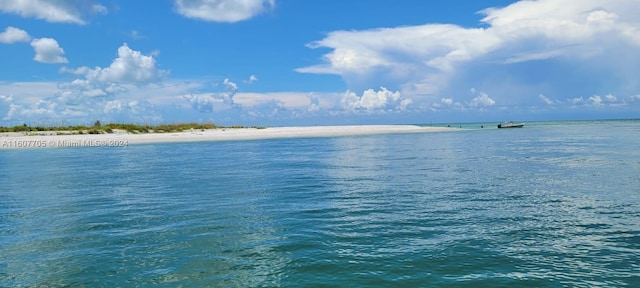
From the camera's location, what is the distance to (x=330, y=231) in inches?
507

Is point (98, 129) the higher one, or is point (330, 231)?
point (98, 129)

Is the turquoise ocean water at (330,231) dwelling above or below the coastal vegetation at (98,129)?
below

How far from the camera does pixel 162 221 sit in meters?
14.7

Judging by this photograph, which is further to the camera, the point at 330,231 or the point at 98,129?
the point at 98,129

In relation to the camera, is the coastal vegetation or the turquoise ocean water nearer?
the turquoise ocean water

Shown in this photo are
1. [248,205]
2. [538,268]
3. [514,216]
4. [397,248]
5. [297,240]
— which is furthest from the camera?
[248,205]

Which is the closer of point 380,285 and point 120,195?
point 380,285

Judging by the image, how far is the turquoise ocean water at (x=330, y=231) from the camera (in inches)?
364

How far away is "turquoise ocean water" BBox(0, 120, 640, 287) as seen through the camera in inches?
364

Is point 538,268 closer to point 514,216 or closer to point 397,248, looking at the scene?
point 397,248

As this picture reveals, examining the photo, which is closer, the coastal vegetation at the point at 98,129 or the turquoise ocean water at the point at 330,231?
the turquoise ocean water at the point at 330,231

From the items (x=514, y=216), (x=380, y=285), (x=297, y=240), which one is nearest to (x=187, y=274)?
(x=297, y=240)

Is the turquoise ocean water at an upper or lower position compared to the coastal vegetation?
lower

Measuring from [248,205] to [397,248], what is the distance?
8165mm
